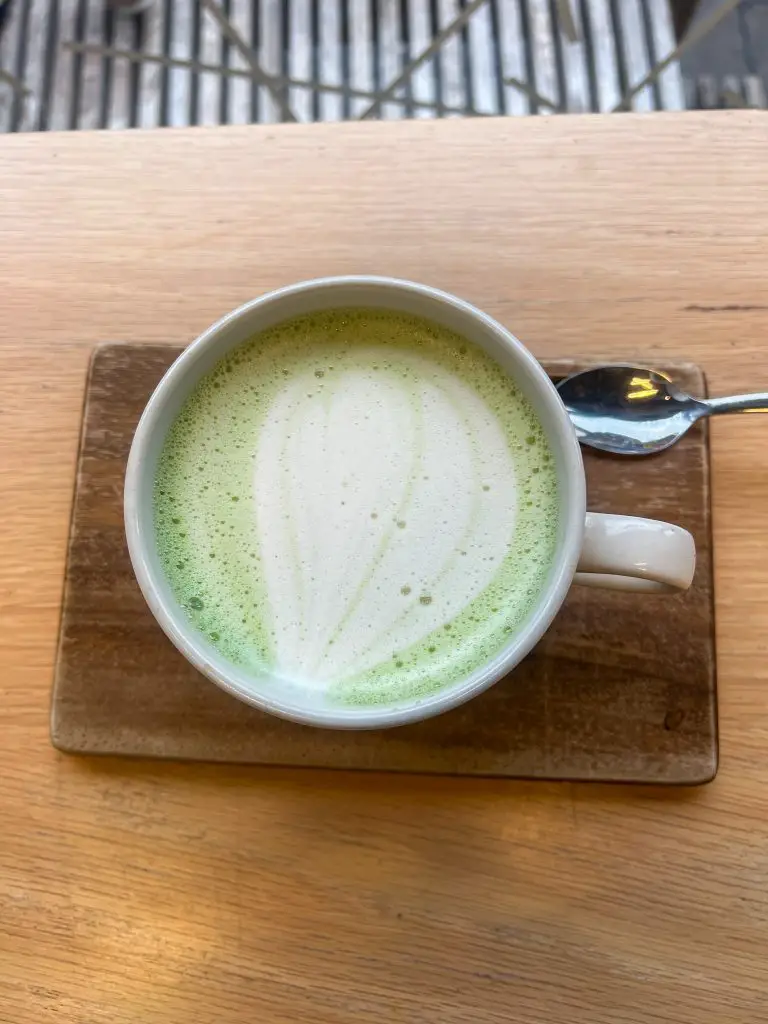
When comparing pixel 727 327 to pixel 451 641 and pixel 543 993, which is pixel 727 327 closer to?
pixel 451 641

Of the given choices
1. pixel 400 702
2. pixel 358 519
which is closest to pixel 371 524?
pixel 358 519

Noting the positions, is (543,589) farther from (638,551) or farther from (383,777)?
(383,777)

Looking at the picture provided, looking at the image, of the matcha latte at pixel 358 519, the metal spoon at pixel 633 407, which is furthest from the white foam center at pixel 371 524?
the metal spoon at pixel 633 407

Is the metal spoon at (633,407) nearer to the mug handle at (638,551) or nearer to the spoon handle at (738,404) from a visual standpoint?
the spoon handle at (738,404)

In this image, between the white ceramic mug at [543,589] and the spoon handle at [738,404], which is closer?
the white ceramic mug at [543,589]

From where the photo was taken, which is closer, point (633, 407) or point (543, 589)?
point (543, 589)
